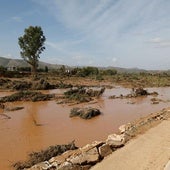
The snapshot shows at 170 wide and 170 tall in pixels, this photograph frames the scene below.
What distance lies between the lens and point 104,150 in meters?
7.38

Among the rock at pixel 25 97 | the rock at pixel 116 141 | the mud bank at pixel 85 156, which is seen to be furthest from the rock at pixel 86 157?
the rock at pixel 25 97

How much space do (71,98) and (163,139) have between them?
1226 cm

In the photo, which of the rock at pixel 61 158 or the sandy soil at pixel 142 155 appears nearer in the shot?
the sandy soil at pixel 142 155

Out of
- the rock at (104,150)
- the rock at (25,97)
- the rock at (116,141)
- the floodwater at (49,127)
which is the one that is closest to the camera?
the rock at (104,150)

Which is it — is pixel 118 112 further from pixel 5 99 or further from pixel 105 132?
pixel 5 99

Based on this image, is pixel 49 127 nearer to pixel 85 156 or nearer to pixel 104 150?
pixel 104 150

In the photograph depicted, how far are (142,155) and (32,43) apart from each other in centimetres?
3580

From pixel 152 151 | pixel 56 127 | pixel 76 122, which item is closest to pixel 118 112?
pixel 76 122

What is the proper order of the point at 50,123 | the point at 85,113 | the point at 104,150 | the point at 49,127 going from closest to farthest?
the point at 104,150, the point at 49,127, the point at 50,123, the point at 85,113

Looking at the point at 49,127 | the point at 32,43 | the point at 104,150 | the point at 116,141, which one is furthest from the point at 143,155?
the point at 32,43

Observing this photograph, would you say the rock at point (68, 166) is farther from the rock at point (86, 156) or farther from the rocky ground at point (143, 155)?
the rocky ground at point (143, 155)

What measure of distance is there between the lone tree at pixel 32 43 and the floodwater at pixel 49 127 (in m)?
24.6

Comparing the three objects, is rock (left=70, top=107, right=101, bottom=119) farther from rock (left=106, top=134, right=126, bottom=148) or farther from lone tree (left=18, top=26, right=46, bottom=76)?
lone tree (left=18, top=26, right=46, bottom=76)

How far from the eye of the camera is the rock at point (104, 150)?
7264mm
